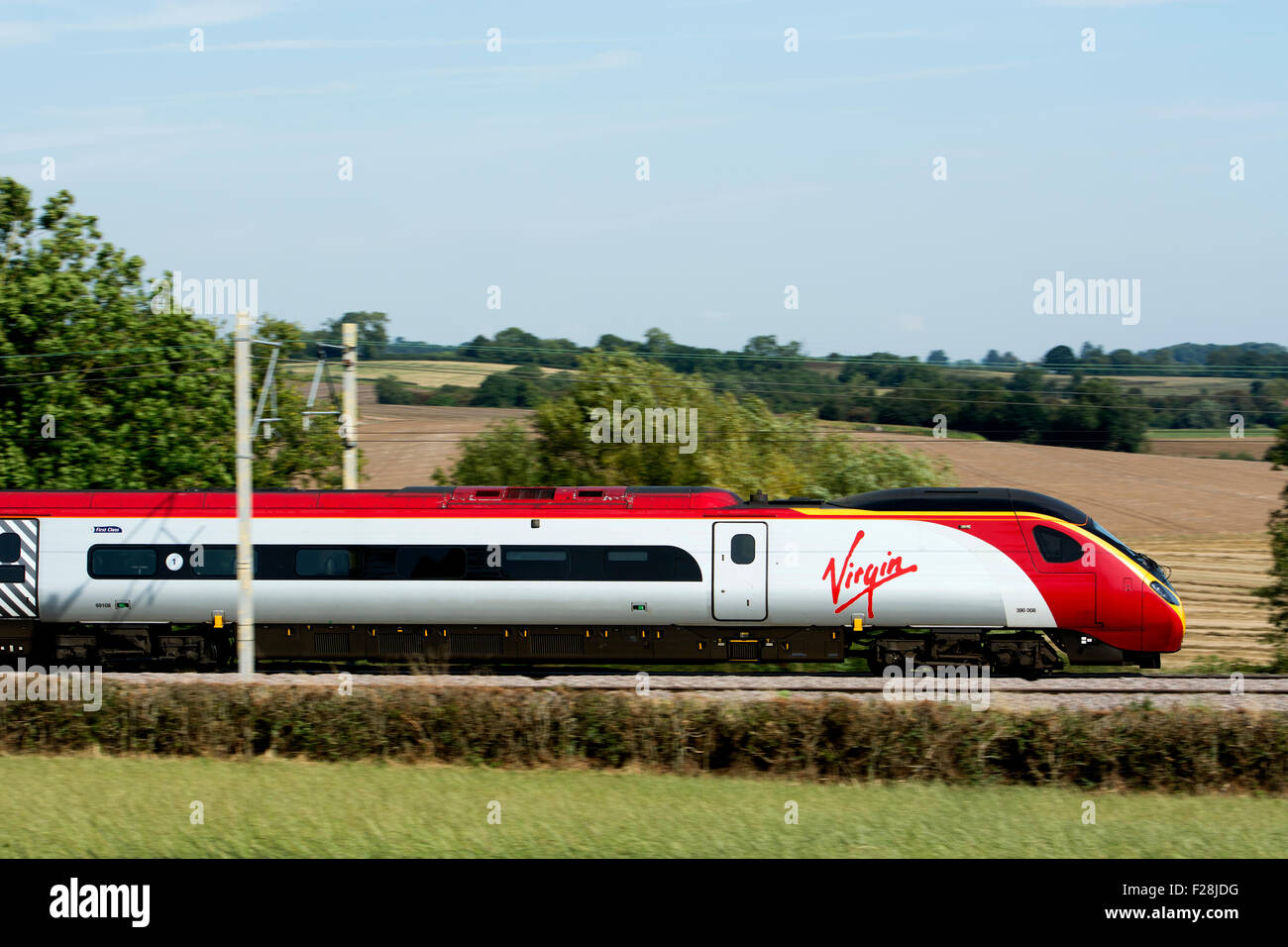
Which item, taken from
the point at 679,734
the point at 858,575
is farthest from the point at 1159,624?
the point at 679,734

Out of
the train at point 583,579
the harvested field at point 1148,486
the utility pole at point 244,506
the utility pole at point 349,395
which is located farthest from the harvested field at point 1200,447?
the utility pole at point 244,506

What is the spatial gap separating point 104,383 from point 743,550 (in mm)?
21928

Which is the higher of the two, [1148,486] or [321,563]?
[1148,486]

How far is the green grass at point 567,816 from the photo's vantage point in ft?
32.6

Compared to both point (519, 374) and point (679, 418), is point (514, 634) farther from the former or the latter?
point (519, 374)

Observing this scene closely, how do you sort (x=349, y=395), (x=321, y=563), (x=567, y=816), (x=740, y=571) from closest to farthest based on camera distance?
(x=567, y=816), (x=740, y=571), (x=321, y=563), (x=349, y=395)

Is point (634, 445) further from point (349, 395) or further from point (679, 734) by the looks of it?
point (679, 734)

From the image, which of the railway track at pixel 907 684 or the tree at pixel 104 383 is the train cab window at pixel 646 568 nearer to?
the railway track at pixel 907 684

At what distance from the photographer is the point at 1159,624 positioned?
2030cm

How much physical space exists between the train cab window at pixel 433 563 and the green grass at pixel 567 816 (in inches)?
309

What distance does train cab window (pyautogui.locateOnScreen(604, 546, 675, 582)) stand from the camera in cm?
2069

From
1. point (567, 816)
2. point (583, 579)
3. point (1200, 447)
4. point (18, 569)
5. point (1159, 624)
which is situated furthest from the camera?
point (1200, 447)

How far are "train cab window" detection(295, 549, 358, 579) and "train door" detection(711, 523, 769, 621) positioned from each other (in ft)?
22.0

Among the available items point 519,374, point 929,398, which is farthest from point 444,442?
point 929,398
